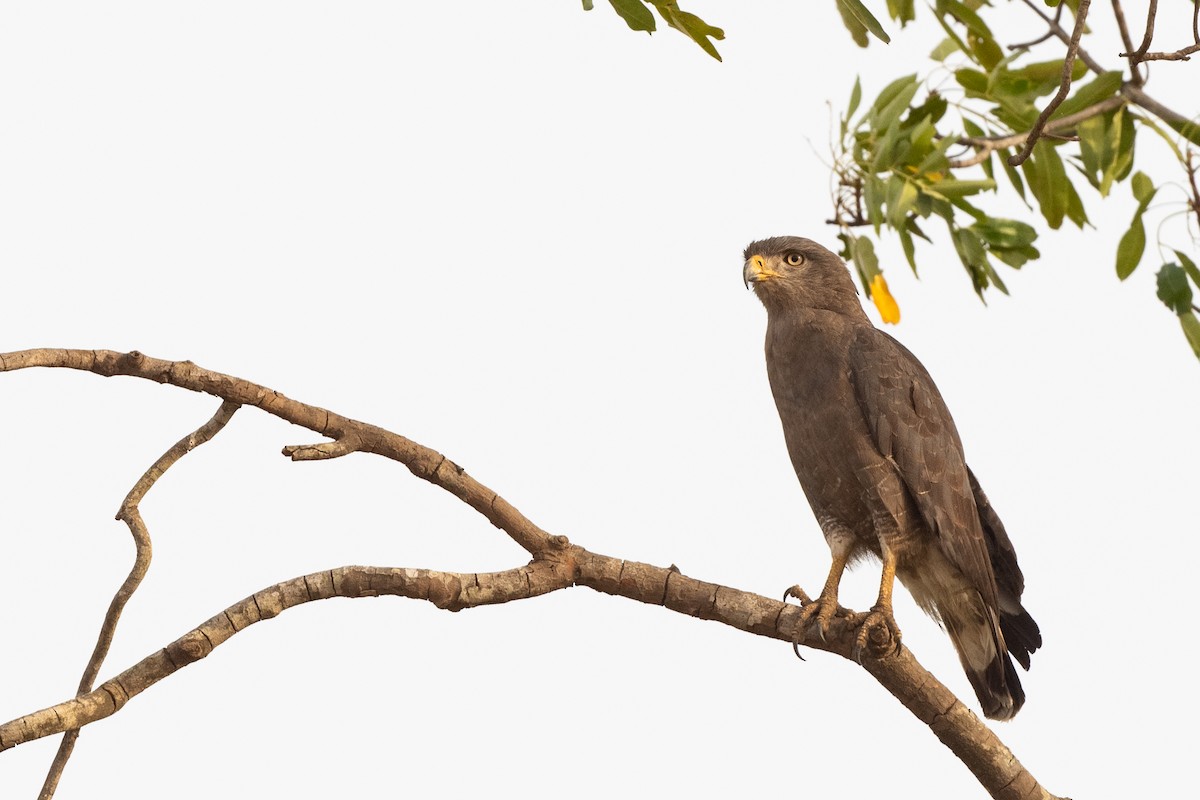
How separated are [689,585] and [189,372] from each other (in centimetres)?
161

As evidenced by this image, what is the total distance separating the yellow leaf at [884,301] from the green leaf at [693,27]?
1.03 meters

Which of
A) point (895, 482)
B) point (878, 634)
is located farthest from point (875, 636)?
point (895, 482)

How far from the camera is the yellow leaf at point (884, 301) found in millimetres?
3531

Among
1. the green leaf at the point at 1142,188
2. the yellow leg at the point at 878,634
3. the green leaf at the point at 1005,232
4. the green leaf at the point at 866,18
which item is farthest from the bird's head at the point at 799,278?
the green leaf at the point at 866,18

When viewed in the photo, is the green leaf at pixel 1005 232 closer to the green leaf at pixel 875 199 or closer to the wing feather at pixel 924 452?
the green leaf at pixel 875 199

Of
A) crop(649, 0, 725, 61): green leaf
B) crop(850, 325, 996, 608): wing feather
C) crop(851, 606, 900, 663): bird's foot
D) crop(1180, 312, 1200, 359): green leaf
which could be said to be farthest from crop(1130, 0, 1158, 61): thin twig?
crop(851, 606, 900, 663): bird's foot

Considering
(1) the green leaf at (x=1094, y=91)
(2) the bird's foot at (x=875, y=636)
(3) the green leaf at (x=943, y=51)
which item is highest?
(3) the green leaf at (x=943, y=51)

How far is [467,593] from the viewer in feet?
11.7

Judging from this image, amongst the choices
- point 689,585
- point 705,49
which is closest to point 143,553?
point 689,585

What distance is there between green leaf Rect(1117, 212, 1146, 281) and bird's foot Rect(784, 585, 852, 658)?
1.50 m

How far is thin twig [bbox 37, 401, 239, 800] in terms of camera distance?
128 inches

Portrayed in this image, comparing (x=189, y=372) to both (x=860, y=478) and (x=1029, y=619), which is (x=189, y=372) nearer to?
(x=860, y=478)

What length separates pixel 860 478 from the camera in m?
4.64

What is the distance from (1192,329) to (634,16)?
5.60ft
